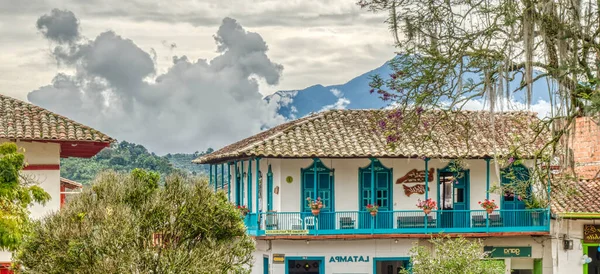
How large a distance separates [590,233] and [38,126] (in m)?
17.5

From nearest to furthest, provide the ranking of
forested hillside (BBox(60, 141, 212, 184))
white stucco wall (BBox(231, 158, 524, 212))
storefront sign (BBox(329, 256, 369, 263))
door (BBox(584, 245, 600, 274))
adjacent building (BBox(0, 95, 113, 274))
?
adjacent building (BBox(0, 95, 113, 274)) → storefront sign (BBox(329, 256, 369, 263)) → door (BBox(584, 245, 600, 274)) → white stucco wall (BBox(231, 158, 524, 212)) → forested hillside (BBox(60, 141, 212, 184))

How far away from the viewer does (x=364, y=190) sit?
33.6 metres

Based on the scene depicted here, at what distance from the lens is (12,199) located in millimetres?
19969

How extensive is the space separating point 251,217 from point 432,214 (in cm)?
581

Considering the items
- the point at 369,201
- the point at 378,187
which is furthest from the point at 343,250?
the point at 378,187

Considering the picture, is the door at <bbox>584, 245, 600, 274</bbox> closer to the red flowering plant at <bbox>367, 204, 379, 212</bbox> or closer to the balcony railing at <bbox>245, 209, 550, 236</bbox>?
the balcony railing at <bbox>245, 209, 550, 236</bbox>

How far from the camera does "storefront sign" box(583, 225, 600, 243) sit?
107 feet

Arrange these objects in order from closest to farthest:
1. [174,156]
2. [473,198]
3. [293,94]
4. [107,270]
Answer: [107,270], [473,198], [174,156], [293,94]

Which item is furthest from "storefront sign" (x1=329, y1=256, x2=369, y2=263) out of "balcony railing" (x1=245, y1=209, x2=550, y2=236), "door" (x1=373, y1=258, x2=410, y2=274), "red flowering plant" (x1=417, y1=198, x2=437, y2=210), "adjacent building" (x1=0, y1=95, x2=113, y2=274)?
"adjacent building" (x1=0, y1=95, x2=113, y2=274)

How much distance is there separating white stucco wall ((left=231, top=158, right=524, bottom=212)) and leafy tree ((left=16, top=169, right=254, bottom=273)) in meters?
13.2

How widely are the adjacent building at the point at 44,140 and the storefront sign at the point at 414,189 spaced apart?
38.0 feet

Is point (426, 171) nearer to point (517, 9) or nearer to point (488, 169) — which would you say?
point (488, 169)

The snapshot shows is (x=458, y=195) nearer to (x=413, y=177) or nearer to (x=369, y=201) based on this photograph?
(x=413, y=177)

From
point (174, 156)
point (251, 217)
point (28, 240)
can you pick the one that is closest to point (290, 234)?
point (251, 217)
